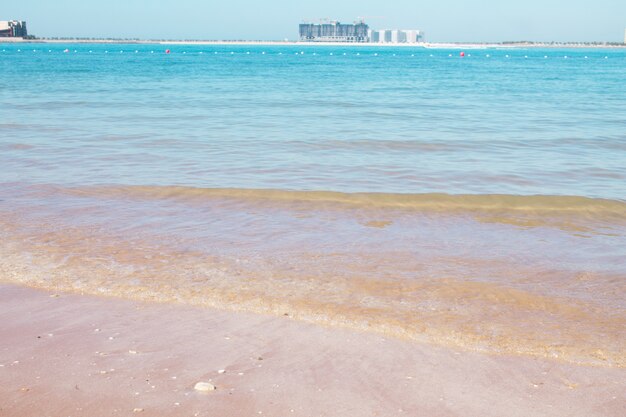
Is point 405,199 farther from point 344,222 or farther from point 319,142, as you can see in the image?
point 319,142

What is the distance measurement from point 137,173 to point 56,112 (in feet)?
38.2

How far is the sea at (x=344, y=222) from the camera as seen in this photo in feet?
19.9

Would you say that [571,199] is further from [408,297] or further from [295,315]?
[295,315]

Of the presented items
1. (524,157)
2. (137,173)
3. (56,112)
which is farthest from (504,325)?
(56,112)

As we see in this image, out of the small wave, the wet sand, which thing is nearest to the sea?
the small wave

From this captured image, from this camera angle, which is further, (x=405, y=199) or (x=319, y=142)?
(x=319, y=142)

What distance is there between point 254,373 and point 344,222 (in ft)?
15.8

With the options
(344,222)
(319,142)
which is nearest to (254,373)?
(344,222)

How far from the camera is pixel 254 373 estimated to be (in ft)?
15.3

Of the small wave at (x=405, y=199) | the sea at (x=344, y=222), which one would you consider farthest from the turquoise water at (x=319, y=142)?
the small wave at (x=405, y=199)

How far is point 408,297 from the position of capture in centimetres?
634

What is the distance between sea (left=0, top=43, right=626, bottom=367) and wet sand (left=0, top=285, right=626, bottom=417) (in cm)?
33

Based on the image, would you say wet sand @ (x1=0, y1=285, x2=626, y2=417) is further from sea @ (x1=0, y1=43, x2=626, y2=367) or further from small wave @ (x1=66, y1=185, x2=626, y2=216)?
small wave @ (x1=66, y1=185, x2=626, y2=216)

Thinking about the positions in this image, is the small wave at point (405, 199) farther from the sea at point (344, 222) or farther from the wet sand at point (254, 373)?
the wet sand at point (254, 373)
